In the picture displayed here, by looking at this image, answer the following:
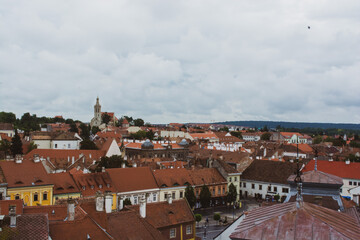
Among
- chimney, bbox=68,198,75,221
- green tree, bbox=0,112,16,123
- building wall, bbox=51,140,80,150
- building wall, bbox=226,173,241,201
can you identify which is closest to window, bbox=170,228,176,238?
chimney, bbox=68,198,75,221

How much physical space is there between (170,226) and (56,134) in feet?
315

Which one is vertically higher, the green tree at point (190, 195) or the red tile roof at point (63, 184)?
the red tile roof at point (63, 184)

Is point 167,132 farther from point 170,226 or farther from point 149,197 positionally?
point 170,226

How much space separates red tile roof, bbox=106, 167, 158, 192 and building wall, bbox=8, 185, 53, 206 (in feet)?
29.3

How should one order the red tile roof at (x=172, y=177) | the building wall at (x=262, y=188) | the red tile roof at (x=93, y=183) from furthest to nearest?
the building wall at (x=262, y=188), the red tile roof at (x=172, y=177), the red tile roof at (x=93, y=183)

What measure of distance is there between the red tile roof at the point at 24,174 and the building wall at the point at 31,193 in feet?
1.64

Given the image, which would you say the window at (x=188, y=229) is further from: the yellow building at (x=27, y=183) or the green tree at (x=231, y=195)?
the green tree at (x=231, y=195)

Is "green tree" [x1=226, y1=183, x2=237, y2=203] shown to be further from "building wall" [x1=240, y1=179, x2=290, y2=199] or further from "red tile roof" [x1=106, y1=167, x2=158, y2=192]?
"red tile roof" [x1=106, y1=167, x2=158, y2=192]

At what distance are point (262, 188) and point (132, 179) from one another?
83.9ft

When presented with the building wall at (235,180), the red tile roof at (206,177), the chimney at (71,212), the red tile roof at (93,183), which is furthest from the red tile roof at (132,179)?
the chimney at (71,212)

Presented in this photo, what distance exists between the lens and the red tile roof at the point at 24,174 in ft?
141

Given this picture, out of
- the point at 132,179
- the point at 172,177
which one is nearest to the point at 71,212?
the point at 132,179

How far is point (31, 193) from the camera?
1706 inches

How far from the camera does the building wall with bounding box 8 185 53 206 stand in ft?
138
